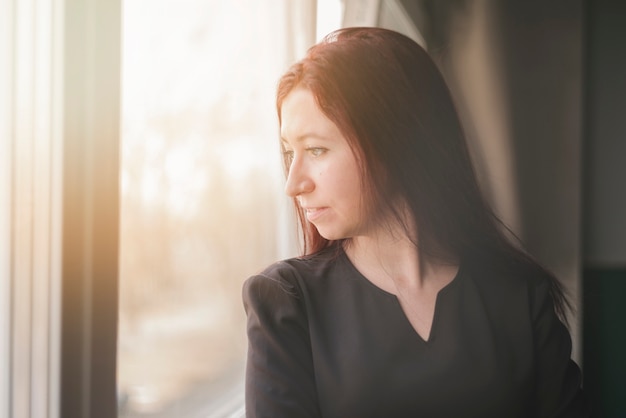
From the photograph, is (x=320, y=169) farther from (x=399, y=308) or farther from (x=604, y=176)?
(x=604, y=176)

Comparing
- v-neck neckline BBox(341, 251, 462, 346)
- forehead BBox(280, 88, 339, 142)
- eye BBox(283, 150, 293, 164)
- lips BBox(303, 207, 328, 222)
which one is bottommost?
v-neck neckline BBox(341, 251, 462, 346)

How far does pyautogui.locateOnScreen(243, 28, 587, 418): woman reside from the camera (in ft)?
2.23

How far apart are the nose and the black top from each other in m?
0.09

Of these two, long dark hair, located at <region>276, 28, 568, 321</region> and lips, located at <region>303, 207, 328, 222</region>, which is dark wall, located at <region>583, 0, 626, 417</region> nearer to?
long dark hair, located at <region>276, 28, 568, 321</region>

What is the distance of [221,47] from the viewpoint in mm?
881

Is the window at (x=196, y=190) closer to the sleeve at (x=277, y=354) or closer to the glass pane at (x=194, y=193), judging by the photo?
the glass pane at (x=194, y=193)

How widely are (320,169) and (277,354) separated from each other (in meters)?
0.22

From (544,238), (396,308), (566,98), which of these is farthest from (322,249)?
(566,98)

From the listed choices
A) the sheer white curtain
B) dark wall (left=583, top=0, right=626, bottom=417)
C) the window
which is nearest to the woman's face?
the window

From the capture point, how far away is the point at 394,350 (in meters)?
0.73

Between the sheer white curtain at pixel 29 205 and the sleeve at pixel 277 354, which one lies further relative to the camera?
the sleeve at pixel 277 354

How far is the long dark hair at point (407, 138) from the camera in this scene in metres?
0.69

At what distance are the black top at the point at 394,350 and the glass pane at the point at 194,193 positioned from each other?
0.43 feet

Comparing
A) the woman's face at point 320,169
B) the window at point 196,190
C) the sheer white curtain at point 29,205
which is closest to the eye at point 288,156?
the woman's face at point 320,169
